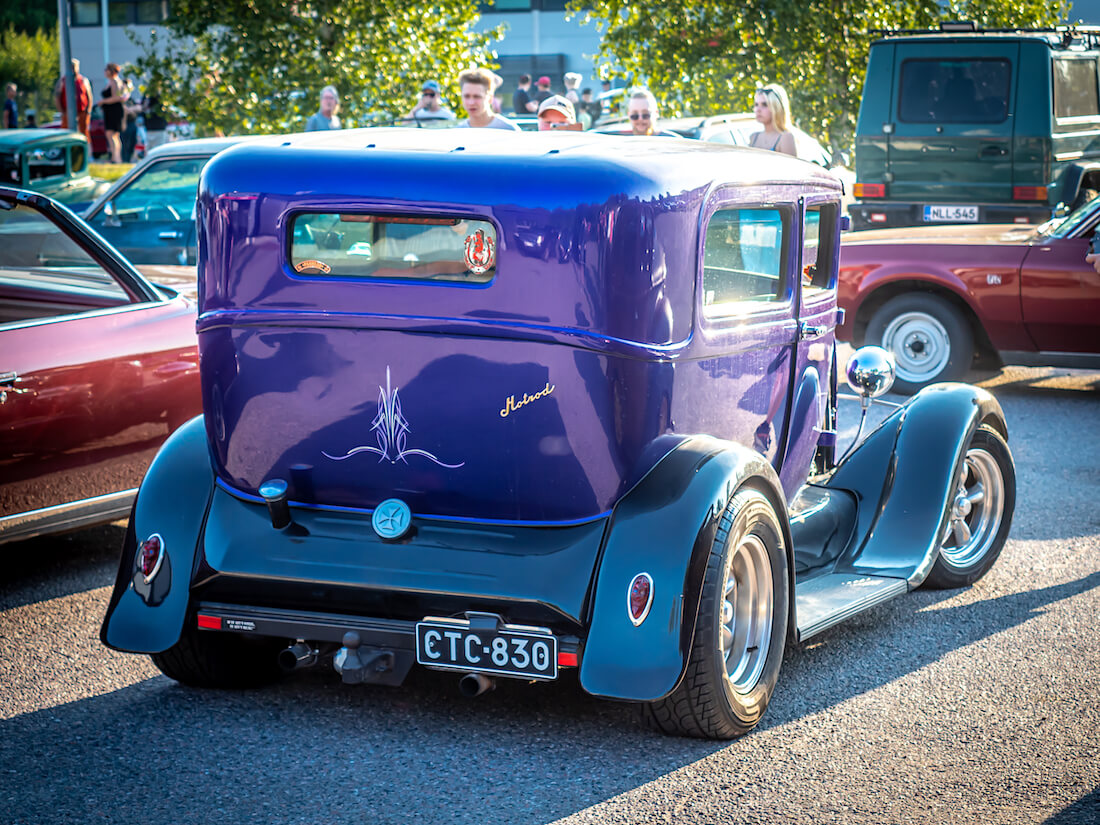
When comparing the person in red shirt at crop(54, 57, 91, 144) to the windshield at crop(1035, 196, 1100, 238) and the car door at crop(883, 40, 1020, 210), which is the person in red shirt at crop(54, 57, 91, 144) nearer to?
the car door at crop(883, 40, 1020, 210)

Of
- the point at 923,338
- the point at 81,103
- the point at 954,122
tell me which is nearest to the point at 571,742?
the point at 923,338

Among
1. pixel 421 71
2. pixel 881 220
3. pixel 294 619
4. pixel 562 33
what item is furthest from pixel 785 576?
pixel 562 33

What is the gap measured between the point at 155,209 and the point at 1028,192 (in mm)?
8693

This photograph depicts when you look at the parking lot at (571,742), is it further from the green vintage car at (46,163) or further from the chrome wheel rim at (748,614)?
the green vintage car at (46,163)

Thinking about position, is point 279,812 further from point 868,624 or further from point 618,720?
point 868,624

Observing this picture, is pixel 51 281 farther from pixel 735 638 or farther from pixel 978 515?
pixel 978 515

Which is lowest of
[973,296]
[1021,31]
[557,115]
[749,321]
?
[973,296]

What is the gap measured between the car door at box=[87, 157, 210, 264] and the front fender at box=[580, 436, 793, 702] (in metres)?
6.74

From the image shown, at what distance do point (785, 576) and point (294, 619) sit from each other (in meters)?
1.44

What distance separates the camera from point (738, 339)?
13.4 feet

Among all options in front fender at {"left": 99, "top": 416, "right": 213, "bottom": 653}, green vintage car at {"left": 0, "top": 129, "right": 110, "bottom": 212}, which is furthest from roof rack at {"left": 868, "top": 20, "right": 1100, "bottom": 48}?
front fender at {"left": 99, "top": 416, "right": 213, "bottom": 653}

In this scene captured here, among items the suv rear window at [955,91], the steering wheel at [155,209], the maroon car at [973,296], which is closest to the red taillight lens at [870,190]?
the suv rear window at [955,91]

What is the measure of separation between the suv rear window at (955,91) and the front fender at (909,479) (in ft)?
31.0

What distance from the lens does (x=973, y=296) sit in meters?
8.68
